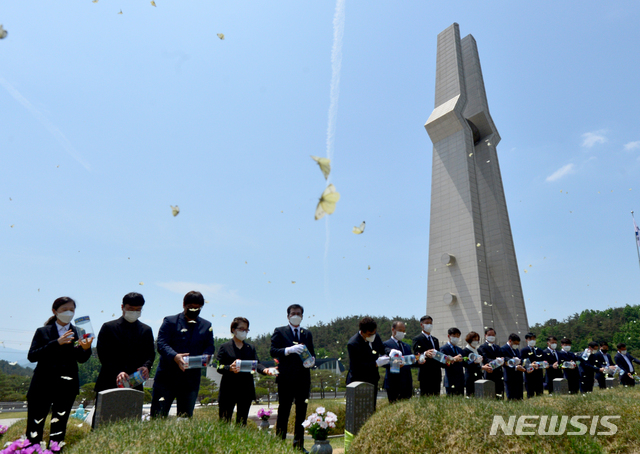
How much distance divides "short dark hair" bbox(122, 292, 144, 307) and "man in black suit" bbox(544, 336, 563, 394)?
457 inches

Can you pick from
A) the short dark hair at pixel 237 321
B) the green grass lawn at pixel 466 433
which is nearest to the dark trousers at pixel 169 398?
the short dark hair at pixel 237 321

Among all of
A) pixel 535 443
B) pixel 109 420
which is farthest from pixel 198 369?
pixel 535 443

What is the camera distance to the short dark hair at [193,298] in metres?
5.61

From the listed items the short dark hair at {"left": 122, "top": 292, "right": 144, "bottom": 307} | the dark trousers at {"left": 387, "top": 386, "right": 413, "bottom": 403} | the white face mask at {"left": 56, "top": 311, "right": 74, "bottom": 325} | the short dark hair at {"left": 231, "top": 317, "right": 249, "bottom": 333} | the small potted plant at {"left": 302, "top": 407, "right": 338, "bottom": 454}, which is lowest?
the small potted plant at {"left": 302, "top": 407, "right": 338, "bottom": 454}

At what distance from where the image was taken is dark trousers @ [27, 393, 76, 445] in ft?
15.6

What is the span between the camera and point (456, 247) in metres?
23.7

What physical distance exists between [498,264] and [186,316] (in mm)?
23435

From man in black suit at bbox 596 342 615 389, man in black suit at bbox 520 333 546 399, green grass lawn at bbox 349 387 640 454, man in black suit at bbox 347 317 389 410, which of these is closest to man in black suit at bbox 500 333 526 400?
man in black suit at bbox 520 333 546 399

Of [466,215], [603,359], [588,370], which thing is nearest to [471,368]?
[588,370]

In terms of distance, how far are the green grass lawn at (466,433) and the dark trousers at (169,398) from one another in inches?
96.2

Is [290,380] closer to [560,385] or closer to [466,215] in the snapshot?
[560,385]

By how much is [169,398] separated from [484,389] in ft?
23.2

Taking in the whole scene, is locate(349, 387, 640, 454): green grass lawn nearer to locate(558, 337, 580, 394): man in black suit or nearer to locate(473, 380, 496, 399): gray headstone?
locate(473, 380, 496, 399): gray headstone

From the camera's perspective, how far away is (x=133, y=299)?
17.4ft
